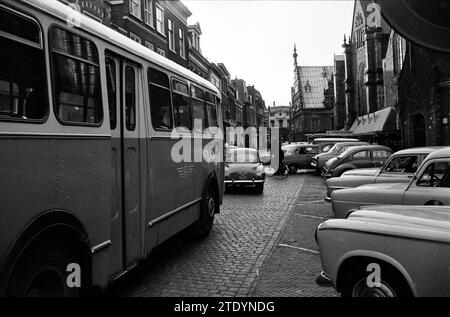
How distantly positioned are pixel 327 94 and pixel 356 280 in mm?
82164

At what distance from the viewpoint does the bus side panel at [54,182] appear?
Result: 9.32 feet

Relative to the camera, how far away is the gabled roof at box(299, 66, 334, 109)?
280 feet

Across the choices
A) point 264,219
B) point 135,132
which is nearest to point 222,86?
point 264,219

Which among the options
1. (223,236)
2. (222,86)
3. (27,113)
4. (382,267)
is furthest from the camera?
(222,86)

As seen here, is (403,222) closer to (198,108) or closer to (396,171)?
(198,108)

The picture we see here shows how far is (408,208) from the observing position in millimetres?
4195

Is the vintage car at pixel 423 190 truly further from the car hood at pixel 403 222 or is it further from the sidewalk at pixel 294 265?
the car hood at pixel 403 222

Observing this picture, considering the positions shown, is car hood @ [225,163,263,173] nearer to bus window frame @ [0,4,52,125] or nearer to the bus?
the bus

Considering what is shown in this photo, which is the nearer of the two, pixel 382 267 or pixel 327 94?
pixel 382 267

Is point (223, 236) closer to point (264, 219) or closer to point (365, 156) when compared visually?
point (264, 219)

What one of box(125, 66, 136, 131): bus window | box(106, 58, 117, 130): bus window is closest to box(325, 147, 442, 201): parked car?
box(125, 66, 136, 131): bus window

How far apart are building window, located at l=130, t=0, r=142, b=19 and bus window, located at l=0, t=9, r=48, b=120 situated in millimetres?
21115

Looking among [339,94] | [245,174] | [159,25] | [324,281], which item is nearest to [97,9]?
[159,25]

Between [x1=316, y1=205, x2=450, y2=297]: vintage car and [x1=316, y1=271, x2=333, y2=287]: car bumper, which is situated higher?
[x1=316, y1=205, x2=450, y2=297]: vintage car
